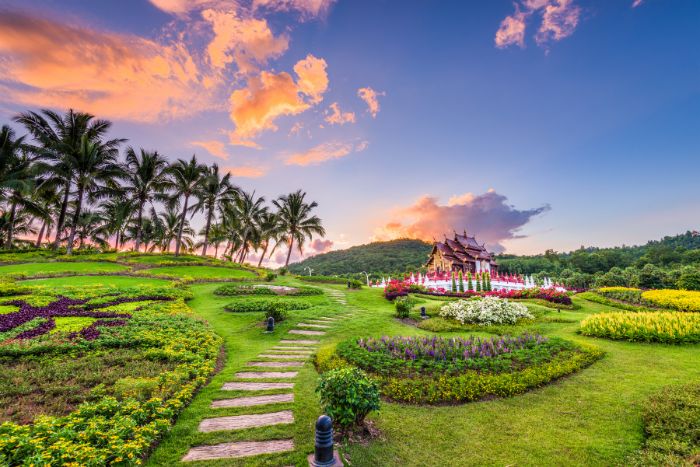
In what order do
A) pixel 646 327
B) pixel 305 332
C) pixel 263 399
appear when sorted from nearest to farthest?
pixel 263 399
pixel 646 327
pixel 305 332

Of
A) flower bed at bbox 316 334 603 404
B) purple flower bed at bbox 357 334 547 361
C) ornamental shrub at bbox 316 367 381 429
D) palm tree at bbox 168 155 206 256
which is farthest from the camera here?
palm tree at bbox 168 155 206 256

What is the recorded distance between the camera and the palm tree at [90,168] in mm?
27594

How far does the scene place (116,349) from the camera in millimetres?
7676

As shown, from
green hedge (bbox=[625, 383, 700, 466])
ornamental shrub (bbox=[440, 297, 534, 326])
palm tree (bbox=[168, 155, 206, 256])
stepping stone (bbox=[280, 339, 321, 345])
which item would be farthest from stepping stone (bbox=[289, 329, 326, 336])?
palm tree (bbox=[168, 155, 206, 256])

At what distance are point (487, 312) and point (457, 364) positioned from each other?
22.8 feet

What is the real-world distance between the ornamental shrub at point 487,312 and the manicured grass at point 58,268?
22.6 metres

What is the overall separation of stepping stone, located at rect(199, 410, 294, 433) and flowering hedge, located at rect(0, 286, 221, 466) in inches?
23.4

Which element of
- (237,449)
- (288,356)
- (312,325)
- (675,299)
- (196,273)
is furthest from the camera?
(196,273)

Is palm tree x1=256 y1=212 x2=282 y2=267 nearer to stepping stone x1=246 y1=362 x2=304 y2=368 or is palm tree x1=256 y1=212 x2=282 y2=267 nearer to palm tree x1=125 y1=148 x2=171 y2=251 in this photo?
palm tree x1=125 y1=148 x2=171 y2=251

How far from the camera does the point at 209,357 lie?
25.9 feet

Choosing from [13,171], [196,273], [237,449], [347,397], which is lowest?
[237,449]

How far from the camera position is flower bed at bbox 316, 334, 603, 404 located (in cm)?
623

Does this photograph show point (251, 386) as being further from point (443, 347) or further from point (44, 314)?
point (44, 314)

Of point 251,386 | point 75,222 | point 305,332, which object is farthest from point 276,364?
point 75,222
